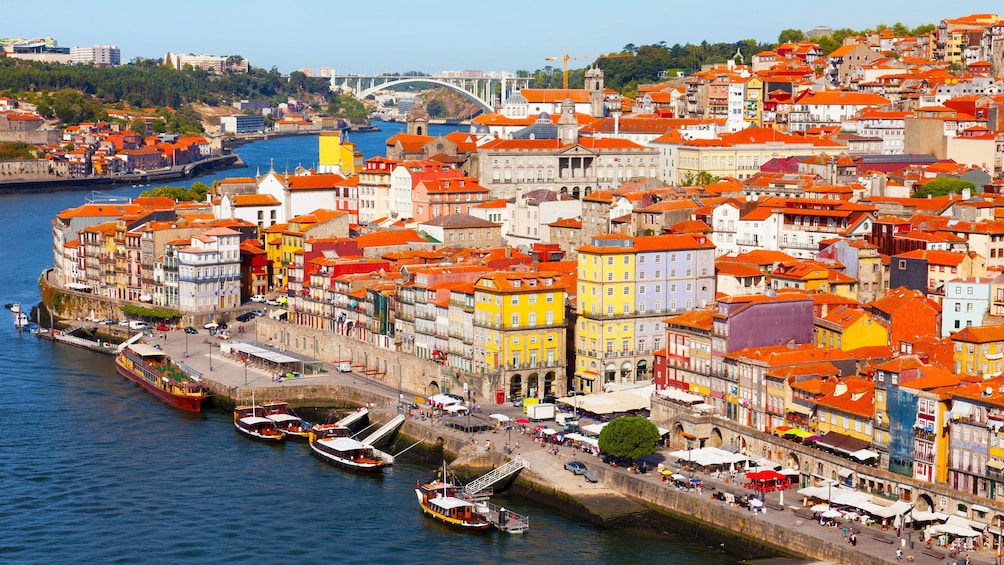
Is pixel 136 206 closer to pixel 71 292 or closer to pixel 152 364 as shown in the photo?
pixel 71 292

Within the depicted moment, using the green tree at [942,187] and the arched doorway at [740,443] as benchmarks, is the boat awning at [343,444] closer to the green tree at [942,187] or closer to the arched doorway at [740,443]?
the arched doorway at [740,443]

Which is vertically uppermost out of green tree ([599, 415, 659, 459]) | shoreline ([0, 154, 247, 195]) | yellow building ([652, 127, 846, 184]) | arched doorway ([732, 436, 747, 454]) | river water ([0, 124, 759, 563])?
yellow building ([652, 127, 846, 184])

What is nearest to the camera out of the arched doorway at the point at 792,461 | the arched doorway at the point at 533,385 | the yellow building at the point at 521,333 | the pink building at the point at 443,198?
the arched doorway at the point at 792,461

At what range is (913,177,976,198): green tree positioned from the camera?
205ft

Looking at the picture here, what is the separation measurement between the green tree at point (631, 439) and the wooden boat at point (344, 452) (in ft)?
22.6

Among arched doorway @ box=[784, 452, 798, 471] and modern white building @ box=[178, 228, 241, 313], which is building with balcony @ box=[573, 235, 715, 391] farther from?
modern white building @ box=[178, 228, 241, 313]

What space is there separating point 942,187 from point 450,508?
3130 centimetres

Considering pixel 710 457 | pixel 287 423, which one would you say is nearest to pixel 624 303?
pixel 710 457

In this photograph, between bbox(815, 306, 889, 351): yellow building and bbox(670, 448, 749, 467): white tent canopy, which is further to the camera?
bbox(815, 306, 889, 351): yellow building

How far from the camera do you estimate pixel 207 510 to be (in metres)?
40.3

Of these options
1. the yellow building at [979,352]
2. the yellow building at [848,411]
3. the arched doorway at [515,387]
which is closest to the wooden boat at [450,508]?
the arched doorway at [515,387]

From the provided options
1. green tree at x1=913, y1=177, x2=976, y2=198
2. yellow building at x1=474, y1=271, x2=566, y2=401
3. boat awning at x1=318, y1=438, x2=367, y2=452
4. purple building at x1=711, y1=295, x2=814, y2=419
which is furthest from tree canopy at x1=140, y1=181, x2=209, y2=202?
purple building at x1=711, y1=295, x2=814, y2=419

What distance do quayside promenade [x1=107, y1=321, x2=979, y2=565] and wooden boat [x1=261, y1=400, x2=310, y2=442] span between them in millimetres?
1782

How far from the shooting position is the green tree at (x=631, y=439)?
39.8 meters
